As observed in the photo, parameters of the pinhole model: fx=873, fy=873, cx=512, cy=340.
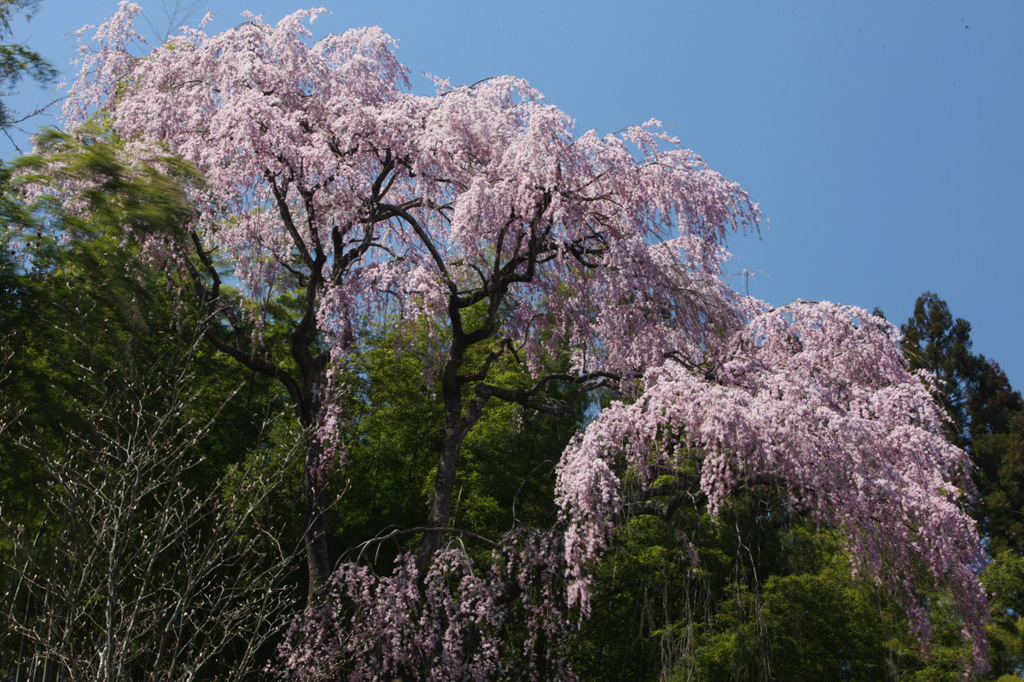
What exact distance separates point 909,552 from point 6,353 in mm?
7535

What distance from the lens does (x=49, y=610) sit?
5.25 m

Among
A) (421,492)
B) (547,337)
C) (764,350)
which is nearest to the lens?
(764,350)

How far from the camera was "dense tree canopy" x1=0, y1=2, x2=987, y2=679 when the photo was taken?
7.32 meters

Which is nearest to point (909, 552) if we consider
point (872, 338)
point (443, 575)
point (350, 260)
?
point (872, 338)

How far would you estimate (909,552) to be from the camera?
7.36m

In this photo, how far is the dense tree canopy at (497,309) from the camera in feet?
24.0

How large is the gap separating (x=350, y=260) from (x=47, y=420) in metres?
3.32

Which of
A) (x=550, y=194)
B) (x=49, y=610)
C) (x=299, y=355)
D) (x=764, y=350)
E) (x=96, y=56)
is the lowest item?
(x=49, y=610)

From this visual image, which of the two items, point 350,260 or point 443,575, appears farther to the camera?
point 350,260

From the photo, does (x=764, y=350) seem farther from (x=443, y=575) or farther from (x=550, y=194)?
(x=443, y=575)

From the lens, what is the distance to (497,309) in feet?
29.9

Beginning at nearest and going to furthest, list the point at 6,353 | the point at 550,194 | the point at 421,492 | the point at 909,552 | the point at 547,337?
the point at 6,353
the point at 909,552
the point at 550,194
the point at 547,337
the point at 421,492

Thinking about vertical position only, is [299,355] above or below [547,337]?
below

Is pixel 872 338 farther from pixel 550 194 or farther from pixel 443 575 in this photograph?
pixel 443 575
